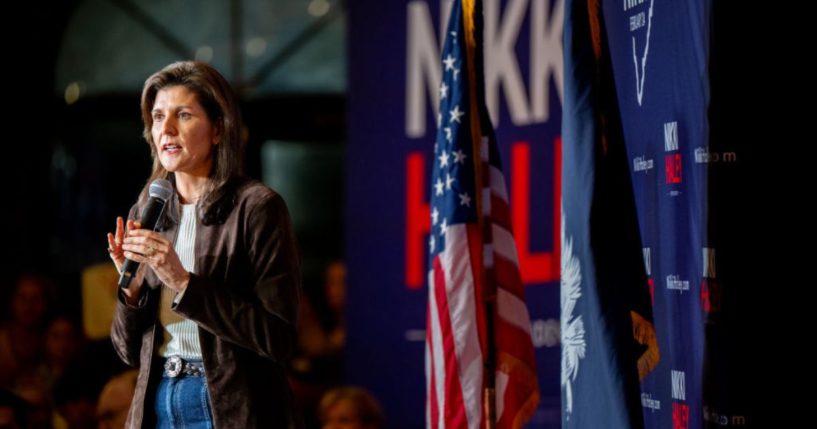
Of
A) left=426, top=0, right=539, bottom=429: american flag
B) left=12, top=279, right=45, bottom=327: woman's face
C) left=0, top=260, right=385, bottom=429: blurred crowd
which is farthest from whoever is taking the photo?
left=12, top=279, right=45, bottom=327: woman's face

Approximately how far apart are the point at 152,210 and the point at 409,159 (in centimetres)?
419

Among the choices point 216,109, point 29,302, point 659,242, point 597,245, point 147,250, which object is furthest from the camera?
point 29,302

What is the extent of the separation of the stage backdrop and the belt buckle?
387cm

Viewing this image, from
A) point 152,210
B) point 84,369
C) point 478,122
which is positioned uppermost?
point 478,122

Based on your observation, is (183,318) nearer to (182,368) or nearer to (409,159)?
→ (182,368)

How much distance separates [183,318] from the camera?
2.82 metres

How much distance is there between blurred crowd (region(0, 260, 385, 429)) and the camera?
557 cm

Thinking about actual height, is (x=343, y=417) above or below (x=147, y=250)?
below

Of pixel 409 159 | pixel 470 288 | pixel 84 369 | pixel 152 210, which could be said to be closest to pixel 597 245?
pixel 470 288

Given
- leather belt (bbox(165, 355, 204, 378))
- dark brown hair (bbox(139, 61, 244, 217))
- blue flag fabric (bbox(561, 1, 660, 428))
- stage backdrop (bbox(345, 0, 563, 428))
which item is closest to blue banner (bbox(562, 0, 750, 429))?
blue flag fabric (bbox(561, 1, 660, 428))

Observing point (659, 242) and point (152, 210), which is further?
point (659, 242)

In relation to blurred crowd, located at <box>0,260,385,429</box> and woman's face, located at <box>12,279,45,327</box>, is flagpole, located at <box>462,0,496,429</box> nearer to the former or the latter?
blurred crowd, located at <box>0,260,385,429</box>

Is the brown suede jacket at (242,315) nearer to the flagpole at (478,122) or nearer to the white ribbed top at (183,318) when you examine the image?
the white ribbed top at (183,318)

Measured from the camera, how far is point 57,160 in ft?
30.8
